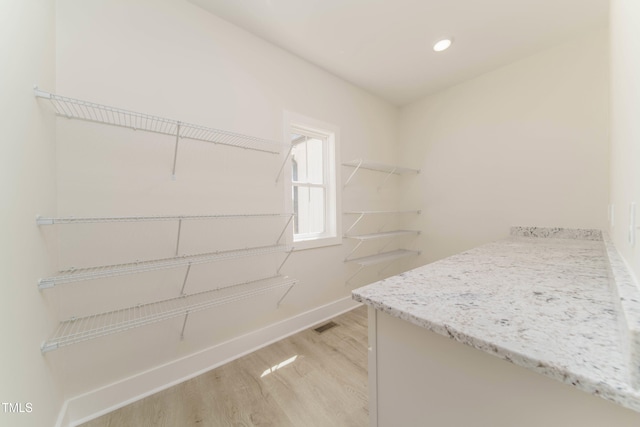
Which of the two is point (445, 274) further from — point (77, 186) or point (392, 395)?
point (77, 186)

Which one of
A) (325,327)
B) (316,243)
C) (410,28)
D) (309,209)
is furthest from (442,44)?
(325,327)

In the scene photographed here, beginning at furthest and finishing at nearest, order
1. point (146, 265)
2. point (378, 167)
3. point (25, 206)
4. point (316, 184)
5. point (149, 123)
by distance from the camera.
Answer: point (378, 167) < point (316, 184) < point (149, 123) < point (146, 265) < point (25, 206)

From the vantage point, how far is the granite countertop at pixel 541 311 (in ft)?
1.32

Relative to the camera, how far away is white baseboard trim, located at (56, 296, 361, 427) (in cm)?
124

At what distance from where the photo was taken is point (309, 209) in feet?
7.93

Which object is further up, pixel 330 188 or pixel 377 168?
pixel 377 168

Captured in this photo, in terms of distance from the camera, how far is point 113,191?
1.32 m

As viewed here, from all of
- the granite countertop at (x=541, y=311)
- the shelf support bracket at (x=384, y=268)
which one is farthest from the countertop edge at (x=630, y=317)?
the shelf support bracket at (x=384, y=268)

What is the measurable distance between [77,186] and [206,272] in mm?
846

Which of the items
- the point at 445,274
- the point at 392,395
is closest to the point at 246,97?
the point at 445,274

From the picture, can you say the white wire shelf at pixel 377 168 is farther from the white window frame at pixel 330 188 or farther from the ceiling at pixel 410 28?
the ceiling at pixel 410 28

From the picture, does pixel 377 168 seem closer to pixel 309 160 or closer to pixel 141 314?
pixel 309 160

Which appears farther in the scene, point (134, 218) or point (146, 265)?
point (146, 265)

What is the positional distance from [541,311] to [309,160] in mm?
2118
